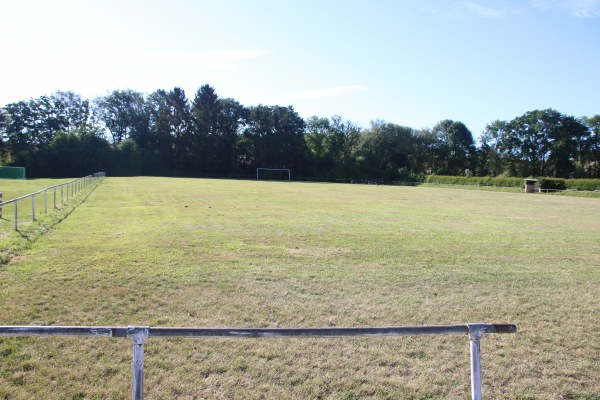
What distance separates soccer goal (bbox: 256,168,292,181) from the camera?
89.4m

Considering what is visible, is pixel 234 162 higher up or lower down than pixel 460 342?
higher up

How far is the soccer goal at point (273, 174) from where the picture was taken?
89.4 metres

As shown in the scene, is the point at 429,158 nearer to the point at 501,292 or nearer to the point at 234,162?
the point at 234,162

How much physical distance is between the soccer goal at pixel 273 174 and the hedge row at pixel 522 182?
30.1m

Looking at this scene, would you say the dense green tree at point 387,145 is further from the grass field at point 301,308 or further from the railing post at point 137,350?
the railing post at point 137,350

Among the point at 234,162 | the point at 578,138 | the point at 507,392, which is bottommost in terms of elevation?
the point at 507,392

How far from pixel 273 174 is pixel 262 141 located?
806cm

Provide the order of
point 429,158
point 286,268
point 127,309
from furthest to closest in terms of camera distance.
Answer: point 429,158
point 286,268
point 127,309

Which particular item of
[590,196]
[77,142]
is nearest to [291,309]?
[590,196]

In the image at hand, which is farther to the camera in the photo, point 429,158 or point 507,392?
point 429,158

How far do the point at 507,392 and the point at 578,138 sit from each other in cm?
10079

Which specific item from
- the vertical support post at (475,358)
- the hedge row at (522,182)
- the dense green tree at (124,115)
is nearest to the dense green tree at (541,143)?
the hedge row at (522,182)

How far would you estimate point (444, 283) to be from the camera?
28.5ft

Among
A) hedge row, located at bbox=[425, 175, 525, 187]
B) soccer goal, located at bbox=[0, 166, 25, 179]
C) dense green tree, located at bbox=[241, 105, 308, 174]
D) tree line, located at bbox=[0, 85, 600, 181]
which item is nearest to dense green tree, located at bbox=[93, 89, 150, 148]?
tree line, located at bbox=[0, 85, 600, 181]
